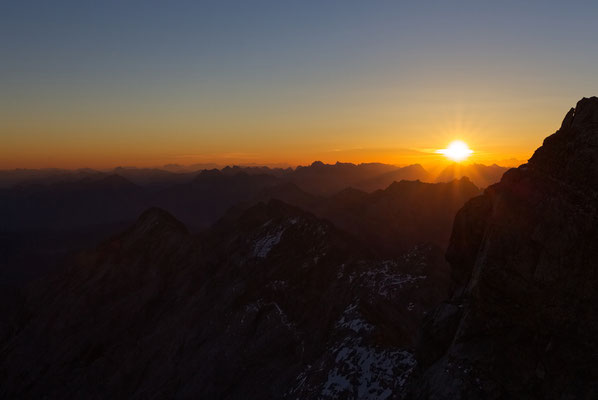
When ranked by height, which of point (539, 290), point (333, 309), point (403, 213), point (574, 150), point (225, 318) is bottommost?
point (225, 318)

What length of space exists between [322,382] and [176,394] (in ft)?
82.3

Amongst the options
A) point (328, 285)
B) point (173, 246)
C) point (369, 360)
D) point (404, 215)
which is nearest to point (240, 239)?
point (173, 246)

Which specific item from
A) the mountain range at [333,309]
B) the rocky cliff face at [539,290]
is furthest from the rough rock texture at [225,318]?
the rocky cliff face at [539,290]

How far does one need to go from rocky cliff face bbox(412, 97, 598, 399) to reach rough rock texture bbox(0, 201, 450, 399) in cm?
1069

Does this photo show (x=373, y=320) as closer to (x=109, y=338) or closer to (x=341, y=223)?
(x=109, y=338)

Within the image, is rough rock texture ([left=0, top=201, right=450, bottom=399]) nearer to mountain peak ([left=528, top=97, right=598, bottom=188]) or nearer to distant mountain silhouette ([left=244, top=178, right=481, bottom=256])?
mountain peak ([left=528, top=97, right=598, bottom=188])

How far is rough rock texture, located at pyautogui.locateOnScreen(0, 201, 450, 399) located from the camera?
131ft

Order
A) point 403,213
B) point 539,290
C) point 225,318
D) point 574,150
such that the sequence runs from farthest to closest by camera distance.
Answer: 1. point 403,213
2. point 225,318
3. point 574,150
4. point 539,290

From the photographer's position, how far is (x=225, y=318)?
57844 millimetres

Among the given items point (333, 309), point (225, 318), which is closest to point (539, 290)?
point (333, 309)

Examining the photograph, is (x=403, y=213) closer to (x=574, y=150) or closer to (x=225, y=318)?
(x=225, y=318)

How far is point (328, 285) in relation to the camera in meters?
55.7

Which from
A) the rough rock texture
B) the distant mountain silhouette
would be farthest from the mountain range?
the distant mountain silhouette

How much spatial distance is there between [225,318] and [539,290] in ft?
152
